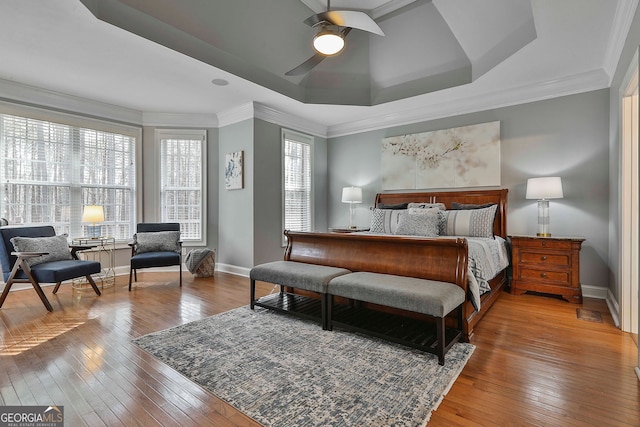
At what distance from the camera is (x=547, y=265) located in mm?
3770

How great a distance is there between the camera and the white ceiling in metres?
2.78

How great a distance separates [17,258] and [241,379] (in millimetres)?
3206

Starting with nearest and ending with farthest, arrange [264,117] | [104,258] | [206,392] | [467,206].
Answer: [206,392] < [467,206] < [104,258] < [264,117]

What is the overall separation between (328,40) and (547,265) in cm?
363

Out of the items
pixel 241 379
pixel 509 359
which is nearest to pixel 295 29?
pixel 241 379

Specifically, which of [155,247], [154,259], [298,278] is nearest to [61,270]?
[154,259]

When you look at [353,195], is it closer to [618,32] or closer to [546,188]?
[546,188]

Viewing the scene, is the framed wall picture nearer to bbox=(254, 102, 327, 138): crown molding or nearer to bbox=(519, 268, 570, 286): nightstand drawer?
bbox=(254, 102, 327, 138): crown molding

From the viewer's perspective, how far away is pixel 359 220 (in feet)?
19.6

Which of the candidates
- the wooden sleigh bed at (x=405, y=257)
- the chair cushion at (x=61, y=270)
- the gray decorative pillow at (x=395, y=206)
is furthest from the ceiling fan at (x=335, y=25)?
the chair cushion at (x=61, y=270)

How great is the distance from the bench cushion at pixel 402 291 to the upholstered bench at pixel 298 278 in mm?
120

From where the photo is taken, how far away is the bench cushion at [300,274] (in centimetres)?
286

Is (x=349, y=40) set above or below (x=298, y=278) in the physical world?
above

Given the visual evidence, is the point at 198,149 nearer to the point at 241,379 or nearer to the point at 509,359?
the point at 241,379
